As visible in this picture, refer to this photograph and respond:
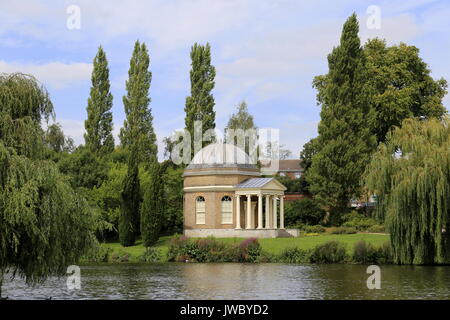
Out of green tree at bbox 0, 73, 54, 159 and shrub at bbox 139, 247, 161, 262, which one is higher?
green tree at bbox 0, 73, 54, 159

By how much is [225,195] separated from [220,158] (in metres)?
3.35

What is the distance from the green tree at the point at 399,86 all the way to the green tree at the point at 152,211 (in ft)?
66.7

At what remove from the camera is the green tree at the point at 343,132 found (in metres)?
59.2

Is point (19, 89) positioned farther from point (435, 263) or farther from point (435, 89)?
point (435, 89)

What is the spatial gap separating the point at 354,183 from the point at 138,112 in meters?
25.0

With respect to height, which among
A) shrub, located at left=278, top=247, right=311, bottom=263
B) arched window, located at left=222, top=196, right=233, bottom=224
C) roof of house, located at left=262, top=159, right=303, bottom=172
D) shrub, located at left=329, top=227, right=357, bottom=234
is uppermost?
roof of house, located at left=262, top=159, right=303, bottom=172

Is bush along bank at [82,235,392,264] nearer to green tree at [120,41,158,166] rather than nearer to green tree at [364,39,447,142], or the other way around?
green tree at [120,41,158,166]

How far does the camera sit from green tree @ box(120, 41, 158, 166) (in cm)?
7200

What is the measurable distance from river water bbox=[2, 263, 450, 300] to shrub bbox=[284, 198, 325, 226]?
78.5 ft

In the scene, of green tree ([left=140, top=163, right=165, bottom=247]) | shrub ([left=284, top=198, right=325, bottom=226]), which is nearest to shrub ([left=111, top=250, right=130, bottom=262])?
green tree ([left=140, top=163, right=165, bottom=247])

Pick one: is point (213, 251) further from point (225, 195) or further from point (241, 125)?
point (241, 125)

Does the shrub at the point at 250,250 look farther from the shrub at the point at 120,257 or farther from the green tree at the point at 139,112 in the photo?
the green tree at the point at 139,112

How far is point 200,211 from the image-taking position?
6178cm
